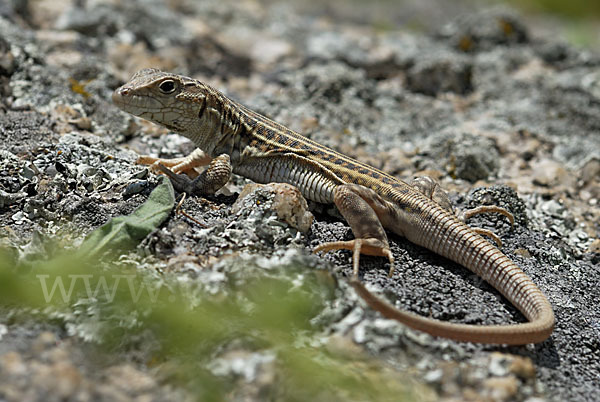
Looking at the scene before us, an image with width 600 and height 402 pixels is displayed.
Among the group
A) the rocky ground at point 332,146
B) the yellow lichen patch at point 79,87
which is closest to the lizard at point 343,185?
the rocky ground at point 332,146

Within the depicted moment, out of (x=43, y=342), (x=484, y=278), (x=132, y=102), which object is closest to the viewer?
(x=43, y=342)

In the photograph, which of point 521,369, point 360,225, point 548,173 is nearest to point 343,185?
point 360,225

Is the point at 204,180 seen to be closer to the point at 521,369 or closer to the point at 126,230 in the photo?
the point at 126,230

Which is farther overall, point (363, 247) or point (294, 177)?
point (294, 177)

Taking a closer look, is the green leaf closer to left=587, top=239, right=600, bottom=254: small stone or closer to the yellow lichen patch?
the yellow lichen patch

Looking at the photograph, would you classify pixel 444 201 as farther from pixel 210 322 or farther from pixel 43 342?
pixel 43 342

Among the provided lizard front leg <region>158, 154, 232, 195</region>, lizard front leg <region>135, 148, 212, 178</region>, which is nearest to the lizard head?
lizard front leg <region>135, 148, 212, 178</region>

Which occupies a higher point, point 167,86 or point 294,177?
point 167,86

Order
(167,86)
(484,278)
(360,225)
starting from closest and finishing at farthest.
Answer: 1. (484,278)
2. (360,225)
3. (167,86)

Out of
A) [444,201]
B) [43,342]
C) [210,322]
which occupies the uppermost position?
[444,201]
